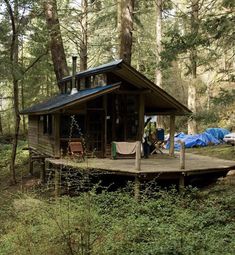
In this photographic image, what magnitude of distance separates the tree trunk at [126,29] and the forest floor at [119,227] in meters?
9.16

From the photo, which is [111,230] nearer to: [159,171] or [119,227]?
[119,227]

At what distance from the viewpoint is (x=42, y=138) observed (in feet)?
55.9

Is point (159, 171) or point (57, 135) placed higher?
point (57, 135)

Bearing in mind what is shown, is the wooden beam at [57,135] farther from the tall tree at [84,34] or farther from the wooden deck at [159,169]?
the tall tree at [84,34]

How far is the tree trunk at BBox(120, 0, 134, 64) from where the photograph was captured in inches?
704

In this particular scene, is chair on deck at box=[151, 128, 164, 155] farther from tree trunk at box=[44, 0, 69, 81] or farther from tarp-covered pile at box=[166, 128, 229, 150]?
tree trunk at box=[44, 0, 69, 81]

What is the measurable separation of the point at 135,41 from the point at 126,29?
8526 millimetres

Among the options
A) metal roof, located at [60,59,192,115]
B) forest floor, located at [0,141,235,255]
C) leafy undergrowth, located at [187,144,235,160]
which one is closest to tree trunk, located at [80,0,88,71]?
metal roof, located at [60,59,192,115]

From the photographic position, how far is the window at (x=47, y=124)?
15.7 meters

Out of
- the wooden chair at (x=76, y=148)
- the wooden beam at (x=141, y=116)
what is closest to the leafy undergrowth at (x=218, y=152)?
the wooden beam at (x=141, y=116)

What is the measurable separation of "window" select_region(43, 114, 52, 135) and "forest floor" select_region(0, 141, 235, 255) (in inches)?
228

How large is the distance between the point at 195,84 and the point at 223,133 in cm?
400

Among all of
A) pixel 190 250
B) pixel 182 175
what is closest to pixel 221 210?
pixel 182 175

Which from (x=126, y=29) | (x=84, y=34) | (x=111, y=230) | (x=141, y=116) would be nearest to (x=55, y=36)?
(x=126, y=29)
